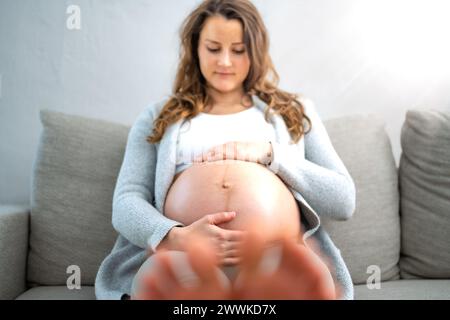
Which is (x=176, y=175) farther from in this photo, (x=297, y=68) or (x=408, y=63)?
(x=408, y=63)

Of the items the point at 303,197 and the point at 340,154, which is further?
the point at 340,154

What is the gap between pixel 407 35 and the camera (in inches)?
63.8

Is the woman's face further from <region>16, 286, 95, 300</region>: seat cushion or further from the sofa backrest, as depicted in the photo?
<region>16, 286, 95, 300</region>: seat cushion

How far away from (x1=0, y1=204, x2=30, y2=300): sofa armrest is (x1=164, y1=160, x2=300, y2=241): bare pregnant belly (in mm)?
419

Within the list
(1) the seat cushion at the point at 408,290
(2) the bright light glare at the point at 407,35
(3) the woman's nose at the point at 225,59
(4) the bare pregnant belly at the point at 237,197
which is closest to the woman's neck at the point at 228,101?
(3) the woman's nose at the point at 225,59

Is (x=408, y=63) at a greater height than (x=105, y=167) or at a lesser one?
greater

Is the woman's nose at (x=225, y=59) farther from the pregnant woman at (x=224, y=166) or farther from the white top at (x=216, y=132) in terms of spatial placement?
the white top at (x=216, y=132)

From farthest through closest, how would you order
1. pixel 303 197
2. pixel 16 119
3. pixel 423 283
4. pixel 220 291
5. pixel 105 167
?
pixel 16 119
pixel 105 167
pixel 423 283
pixel 303 197
pixel 220 291

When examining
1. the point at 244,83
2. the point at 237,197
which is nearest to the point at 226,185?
the point at 237,197

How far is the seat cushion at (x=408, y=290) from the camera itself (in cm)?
107

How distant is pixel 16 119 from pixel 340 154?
3.32ft

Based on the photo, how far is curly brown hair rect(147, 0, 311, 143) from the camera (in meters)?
1.11

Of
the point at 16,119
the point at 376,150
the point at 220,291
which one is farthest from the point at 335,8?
the point at 220,291
